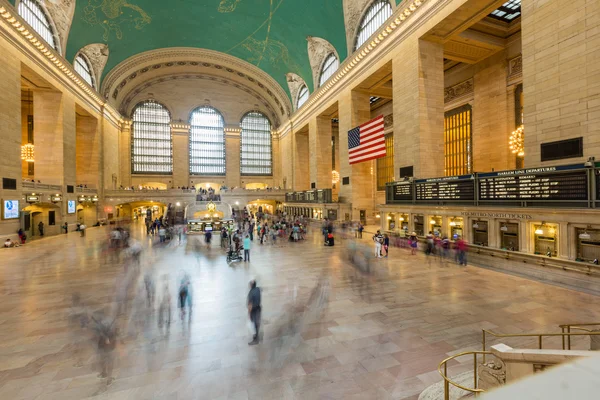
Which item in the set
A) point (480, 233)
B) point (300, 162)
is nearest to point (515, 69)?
point (480, 233)

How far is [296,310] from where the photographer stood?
605cm

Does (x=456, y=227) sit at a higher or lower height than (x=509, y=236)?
higher

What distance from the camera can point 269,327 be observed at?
5.25 m

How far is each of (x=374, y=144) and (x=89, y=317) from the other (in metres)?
15.2

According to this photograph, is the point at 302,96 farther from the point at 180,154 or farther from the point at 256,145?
the point at 180,154

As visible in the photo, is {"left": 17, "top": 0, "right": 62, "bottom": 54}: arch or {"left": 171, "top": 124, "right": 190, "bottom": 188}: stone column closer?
{"left": 17, "top": 0, "right": 62, "bottom": 54}: arch

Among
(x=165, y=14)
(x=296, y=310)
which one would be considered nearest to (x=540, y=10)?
(x=296, y=310)

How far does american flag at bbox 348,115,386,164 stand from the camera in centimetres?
1648

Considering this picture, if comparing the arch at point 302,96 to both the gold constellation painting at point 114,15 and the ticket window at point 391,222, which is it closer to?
the gold constellation painting at point 114,15

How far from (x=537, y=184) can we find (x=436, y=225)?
14.9 feet

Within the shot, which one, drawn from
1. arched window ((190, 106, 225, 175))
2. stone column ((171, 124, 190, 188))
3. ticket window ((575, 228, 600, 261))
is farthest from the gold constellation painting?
ticket window ((575, 228, 600, 261))

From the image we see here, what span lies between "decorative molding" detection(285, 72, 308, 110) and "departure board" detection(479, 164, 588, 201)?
84.6 feet

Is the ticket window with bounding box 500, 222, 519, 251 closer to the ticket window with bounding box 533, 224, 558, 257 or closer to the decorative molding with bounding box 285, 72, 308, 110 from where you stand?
the ticket window with bounding box 533, 224, 558, 257

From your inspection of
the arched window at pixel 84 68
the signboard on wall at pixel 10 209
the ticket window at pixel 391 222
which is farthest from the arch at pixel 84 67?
the ticket window at pixel 391 222
